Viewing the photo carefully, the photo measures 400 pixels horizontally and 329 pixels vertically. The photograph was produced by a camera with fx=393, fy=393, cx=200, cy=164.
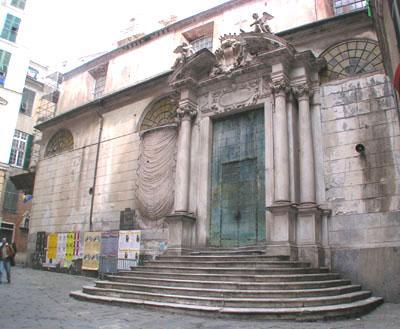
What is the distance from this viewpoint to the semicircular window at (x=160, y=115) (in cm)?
1585

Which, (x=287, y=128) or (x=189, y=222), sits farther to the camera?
(x=189, y=222)

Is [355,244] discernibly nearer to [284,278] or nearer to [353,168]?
[353,168]

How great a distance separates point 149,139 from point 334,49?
7541 mm

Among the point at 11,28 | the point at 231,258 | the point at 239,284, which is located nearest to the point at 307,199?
the point at 231,258

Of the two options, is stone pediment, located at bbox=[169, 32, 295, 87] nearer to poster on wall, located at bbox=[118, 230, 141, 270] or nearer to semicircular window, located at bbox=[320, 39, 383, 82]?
semicircular window, located at bbox=[320, 39, 383, 82]

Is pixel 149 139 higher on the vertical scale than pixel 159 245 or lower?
higher

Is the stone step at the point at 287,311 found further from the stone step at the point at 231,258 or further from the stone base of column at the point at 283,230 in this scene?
the stone base of column at the point at 283,230

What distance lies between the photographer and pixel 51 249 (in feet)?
59.1

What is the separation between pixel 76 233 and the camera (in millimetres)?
17109

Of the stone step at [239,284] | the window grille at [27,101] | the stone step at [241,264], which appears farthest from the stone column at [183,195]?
the window grille at [27,101]

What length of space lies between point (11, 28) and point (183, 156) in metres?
18.2

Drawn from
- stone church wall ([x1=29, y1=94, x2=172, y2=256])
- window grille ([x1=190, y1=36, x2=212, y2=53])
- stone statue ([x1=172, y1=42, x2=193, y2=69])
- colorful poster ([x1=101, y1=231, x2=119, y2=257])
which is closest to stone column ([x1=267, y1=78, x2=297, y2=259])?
stone statue ([x1=172, y1=42, x2=193, y2=69])

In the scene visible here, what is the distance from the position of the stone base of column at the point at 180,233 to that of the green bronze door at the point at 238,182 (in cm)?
69

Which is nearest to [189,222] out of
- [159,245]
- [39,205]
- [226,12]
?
[159,245]
